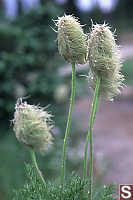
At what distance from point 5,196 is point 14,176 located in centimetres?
28

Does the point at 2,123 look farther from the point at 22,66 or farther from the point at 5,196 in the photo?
the point at 5,196

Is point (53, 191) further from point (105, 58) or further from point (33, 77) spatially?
point (33, 77)

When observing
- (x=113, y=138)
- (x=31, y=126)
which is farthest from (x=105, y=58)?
(x=113, y=138)

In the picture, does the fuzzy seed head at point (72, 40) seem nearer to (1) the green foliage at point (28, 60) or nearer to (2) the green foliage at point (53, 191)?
(2) the green foliage at point (53, 191)

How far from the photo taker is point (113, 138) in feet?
20.2

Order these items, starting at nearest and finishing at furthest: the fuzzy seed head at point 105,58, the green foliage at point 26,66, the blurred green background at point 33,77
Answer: the fuzzy seed head at point 105,58
the blurred green background at point 33,77
the green foliage at point 26,66

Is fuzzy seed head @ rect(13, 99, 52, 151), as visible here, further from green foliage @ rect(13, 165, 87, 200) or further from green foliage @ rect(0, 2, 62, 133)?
green foliage @ rect(0, 2, 62, 133)

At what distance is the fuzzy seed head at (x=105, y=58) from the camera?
1.12 meters

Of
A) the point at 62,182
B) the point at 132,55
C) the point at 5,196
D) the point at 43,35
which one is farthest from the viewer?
the point at 132,55

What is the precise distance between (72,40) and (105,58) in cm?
10

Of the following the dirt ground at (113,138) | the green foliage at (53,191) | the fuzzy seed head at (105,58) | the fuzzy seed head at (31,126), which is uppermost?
the dirt ground at (113,138)

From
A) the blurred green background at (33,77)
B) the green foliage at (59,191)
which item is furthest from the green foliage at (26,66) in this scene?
the green foliage at (59,191)

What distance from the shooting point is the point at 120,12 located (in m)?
18.7

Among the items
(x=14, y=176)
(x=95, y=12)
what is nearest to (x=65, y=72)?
(x=14, y=176)
